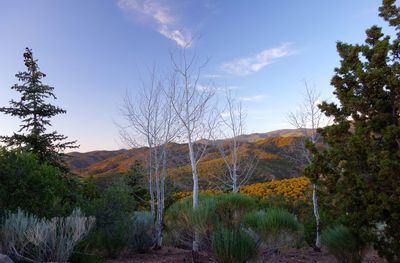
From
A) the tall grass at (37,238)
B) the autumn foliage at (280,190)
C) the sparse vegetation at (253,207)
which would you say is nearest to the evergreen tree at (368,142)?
the sparse vegetation at (253,207)

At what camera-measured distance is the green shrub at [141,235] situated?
36.0ft

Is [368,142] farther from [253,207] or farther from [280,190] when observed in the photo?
[280,190]

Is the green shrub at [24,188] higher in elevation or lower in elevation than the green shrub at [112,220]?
higher

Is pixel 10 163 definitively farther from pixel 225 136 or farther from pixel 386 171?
pixel 225 136

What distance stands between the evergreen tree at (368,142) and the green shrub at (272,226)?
1.62 meters

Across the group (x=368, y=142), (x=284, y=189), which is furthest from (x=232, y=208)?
(x=284, y=189)

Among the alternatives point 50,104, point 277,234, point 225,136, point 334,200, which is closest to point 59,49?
point 50,104

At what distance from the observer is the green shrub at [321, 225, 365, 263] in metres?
8.11

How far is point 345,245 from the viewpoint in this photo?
8164 millimetres

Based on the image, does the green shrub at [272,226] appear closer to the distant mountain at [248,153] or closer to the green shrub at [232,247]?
the green shrub at [232,247]

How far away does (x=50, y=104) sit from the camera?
20141 millimetres

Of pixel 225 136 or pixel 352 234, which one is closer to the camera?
pixel 352 234

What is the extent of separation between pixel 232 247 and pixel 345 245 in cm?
325

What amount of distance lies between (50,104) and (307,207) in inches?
566
